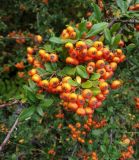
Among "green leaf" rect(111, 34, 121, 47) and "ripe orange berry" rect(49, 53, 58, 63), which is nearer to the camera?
"ripe orange berry" rect(49, 53, 58, 63)

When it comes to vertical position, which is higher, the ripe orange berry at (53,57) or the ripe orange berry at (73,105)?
the ripe orange berry at (53,57)

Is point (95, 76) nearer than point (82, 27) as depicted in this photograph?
Yes

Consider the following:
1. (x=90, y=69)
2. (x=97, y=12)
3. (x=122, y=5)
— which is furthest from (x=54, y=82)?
(x=122, y=5)

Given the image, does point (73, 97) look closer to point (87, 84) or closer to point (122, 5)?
point (87, 84)

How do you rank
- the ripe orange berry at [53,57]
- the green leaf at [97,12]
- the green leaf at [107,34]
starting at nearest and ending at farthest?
the ripe orange berry at [53,57]
the green leaf at [107,34]
the green leaf at [97,12]

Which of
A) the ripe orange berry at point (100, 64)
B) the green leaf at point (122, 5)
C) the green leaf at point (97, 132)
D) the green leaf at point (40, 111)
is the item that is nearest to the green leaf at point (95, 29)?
the ripe orange berry at point (100, 64)

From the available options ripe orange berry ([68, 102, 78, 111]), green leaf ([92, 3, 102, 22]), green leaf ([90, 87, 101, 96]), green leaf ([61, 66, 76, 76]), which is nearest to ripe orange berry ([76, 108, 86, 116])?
ripe orange berry ([68, 102, 78, 111])

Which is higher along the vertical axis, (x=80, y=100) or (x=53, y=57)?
(x=53, y=57)

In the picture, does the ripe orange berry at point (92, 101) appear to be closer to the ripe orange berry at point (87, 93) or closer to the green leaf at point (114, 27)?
the ripe orange berry at point (87, 93)

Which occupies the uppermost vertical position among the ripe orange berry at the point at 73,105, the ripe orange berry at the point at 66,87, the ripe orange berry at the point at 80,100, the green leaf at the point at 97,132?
the ripe orange berry at the point at 66,87

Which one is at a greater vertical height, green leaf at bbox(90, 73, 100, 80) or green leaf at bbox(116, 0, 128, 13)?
green leaf at bbox(116, 0, 128, 13)

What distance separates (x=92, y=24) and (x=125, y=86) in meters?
1.83

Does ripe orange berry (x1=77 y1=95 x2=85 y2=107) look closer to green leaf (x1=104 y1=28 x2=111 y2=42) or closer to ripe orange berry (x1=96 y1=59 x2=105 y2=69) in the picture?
ripe orange berry (x1=96 y1=59 x2=105 y2=69)

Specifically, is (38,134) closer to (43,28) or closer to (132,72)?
(132,72)
